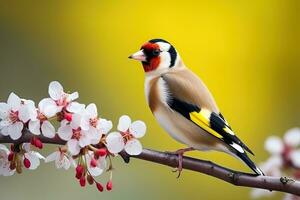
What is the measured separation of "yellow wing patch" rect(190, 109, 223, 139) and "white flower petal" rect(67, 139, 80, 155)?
205mm

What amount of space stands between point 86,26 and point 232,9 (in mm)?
379

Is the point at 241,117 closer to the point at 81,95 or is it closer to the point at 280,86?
the point at 280,86

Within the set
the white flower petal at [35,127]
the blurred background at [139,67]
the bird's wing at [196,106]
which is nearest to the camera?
the white flower petal at [35,127]

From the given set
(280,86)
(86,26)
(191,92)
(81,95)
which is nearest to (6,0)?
(86,26)

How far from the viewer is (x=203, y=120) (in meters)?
0.90

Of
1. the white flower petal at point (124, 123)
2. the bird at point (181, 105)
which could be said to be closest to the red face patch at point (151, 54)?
the bird at point (181, 105)

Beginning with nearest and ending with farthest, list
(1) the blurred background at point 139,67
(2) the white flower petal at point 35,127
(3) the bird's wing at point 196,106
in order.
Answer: (2) the white flower petal at point 35,127, (3) the bird's wing at point 196,106, (1) the blurred background at point 139,67

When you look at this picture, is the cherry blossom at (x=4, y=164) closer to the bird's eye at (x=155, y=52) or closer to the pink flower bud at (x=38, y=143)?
the pink flower bud at (x=38, y=143)

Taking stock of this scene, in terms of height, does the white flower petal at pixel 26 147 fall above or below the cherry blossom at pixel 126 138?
below

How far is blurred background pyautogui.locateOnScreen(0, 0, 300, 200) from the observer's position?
156 centimetres

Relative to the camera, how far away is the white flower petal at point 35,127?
73 cm

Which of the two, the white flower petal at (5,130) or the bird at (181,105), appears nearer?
the white flower petal at (5,130)

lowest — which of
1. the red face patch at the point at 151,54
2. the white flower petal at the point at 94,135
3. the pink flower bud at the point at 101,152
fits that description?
the pink flower bud at the point at 101,152

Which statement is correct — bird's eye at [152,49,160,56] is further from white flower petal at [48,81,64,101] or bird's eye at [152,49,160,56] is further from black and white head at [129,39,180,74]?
white flower petal at [48,81,64,101]
